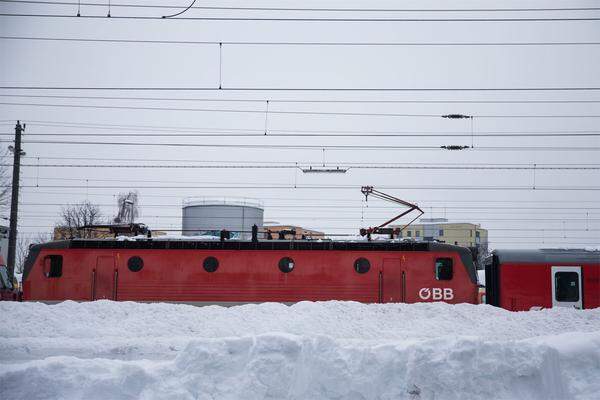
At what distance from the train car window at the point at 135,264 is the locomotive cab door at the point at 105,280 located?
534 millimetres

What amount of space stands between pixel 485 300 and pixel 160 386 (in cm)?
1609

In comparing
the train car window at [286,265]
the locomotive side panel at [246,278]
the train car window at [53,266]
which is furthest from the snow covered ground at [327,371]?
the train car window at [53,266]

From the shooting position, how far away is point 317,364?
8.56 m

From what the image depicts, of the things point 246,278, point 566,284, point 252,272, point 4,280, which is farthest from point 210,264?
point 566,284

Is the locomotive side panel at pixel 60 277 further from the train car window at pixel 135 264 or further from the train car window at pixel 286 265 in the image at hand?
the train car window at pixel 286 265

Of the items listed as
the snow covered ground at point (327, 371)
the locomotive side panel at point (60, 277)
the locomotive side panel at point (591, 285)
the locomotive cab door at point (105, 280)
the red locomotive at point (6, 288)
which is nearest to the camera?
the snow covered ground at point (327, 371)

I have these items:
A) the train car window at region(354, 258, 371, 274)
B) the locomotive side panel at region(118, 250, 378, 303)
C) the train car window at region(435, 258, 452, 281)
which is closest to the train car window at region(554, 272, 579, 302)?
the train car window at region(435, 258, 452, 281)

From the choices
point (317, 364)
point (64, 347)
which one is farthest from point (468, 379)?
point (64, 347)

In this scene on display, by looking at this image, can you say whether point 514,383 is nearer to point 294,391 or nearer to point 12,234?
point 294,391

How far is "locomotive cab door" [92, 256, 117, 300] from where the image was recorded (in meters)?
20.2

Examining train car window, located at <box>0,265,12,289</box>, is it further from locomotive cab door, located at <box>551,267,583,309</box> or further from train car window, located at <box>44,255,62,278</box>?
locomotive cab door, located at <box>551,267,583,309</box>

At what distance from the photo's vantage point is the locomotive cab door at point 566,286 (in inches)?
776

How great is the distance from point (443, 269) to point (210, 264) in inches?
306

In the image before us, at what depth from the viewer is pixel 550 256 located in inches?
786
